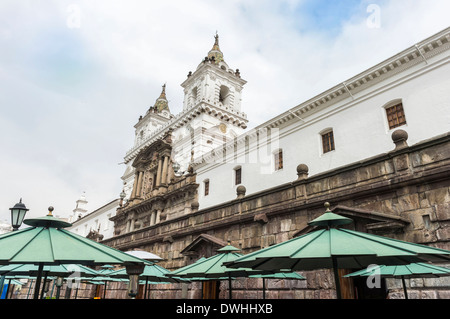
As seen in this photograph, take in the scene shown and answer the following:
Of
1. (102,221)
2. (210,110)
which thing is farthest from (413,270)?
(102,221)

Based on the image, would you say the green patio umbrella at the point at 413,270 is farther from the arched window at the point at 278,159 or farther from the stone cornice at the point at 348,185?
the arched window at the point at 278,159

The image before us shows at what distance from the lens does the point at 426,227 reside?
786cm

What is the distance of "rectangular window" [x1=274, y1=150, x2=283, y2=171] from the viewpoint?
20631 millimetres

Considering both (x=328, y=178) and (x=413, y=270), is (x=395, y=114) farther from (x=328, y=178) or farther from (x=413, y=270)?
(x=413, y=270)

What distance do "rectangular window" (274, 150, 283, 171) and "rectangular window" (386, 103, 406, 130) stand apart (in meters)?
6.86

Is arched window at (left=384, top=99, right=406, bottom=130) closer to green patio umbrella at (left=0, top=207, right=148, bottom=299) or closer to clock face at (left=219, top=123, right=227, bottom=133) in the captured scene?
green patio umbrella at (left=0, top=207, right=148, bottom=299)

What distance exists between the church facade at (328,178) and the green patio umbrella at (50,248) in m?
6.79

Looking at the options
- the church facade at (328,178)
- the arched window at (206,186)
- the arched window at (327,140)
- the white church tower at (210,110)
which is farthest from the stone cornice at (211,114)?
the arched window at (327,140)

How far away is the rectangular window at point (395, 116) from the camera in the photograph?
1543 centimetres

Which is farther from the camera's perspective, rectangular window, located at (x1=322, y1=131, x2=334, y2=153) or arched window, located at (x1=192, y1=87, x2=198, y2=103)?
arched window, located at (x1=192, y1=87, x2=198, y2=103)

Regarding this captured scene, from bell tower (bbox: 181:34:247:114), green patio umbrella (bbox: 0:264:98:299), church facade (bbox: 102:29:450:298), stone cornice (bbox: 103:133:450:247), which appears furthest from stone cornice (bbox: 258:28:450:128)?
bell tower (bbox: 181:34:247:114)

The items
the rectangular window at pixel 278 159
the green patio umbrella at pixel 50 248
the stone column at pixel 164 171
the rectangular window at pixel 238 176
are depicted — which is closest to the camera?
the green patio umbrella at pixel 50 248

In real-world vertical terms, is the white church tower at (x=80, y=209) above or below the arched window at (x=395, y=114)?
above
